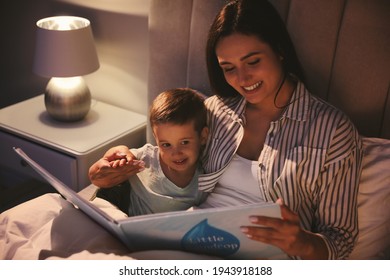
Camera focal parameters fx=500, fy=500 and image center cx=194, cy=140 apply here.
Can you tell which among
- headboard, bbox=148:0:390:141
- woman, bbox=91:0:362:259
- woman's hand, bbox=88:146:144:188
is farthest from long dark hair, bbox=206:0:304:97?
woman's hand, bbox=88:146:144:188

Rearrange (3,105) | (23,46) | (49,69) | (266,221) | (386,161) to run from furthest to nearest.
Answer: (3,105) → (23,46) → (49,69) → (386,161) → (266,221)

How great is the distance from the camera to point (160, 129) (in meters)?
1.25

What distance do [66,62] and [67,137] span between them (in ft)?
0.87

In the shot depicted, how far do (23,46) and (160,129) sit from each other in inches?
52.5

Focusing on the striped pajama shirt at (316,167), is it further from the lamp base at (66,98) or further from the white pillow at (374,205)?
the lamp base at (66,98)

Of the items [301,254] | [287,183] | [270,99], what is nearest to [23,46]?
[270,99]

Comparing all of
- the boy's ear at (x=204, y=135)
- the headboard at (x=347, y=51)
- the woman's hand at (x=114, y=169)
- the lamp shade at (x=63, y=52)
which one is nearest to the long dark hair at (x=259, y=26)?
the headboard at (x=347, y=51)

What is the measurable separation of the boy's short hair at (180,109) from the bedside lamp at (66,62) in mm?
595

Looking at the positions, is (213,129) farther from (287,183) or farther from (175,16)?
(175,16)

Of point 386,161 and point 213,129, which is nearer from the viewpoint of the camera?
point 386,161

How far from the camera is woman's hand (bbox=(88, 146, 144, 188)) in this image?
1.31 m

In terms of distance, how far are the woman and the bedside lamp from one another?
583 mm

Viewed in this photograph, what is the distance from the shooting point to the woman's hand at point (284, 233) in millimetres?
935
